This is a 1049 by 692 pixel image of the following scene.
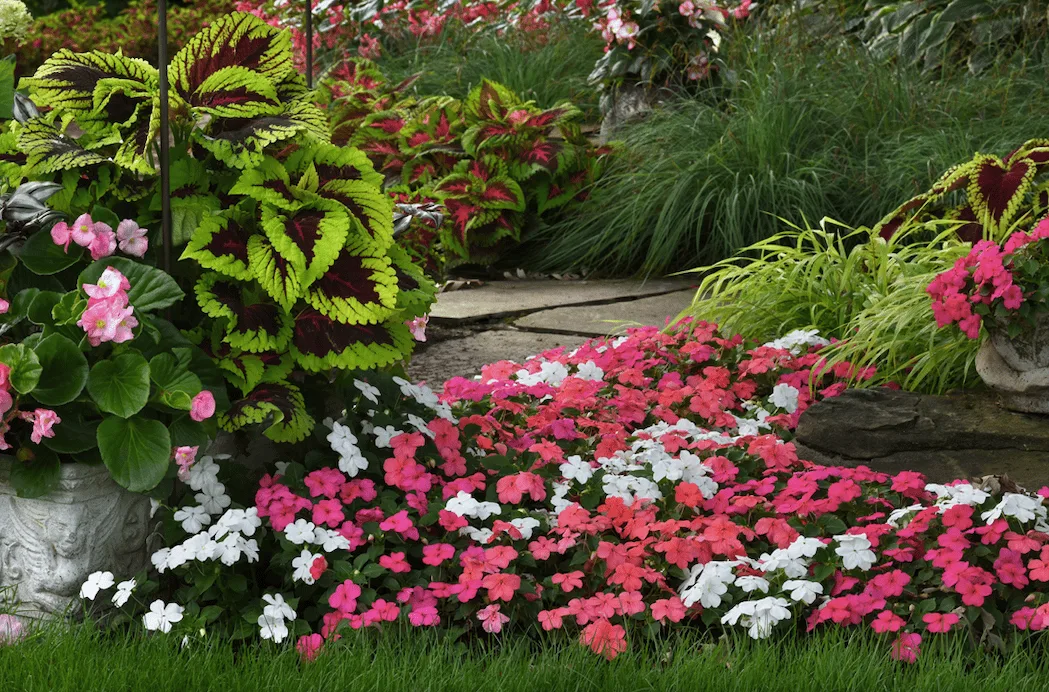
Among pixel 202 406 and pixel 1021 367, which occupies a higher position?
pixel 202 406

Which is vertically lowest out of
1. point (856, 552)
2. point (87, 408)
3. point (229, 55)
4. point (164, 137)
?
point (856, 552)

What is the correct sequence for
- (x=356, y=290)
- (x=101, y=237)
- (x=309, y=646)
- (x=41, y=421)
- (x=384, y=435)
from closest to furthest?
(x=41, y=421) < (x=309, y=646) < (x=101, y=237) < (x=356, y=290) < (x=384, y=435)

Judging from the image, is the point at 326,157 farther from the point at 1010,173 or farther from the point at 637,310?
the point at 637,310

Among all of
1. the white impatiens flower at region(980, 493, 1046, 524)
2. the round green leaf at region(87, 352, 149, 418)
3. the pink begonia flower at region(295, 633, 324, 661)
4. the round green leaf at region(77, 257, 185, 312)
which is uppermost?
the round green leaf at region(77, 257, 185, 312)

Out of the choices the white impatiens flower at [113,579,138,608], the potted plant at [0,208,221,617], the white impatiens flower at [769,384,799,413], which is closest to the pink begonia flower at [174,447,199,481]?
the potted plant at [0,208,221,617]

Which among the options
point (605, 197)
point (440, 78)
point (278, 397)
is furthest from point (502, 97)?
point (278, 397)

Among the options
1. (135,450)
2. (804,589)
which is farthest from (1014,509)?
(135,450)

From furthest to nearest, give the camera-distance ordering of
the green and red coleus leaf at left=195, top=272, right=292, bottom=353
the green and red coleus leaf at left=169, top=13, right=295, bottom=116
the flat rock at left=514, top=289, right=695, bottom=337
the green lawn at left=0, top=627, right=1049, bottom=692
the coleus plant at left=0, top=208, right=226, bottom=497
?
the flat rock at left=514, top=289, right=695, bottom=337 → the green and red coleus leaf at left=169, top=13, right=295, bottom=116 → the green and red coleus leaf at left=195, top=272, right=292, bottom=353 → the coleus plant at left=0, top=208, right=226, bottom=497 → the green lawn at left=0, top=627, right=1049, bottom=692

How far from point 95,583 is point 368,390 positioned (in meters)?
0.72

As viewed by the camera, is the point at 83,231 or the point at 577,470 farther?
the point at 577,470

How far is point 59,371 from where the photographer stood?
195 centimetres

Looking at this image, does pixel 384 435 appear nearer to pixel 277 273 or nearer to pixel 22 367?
pixel 277 273

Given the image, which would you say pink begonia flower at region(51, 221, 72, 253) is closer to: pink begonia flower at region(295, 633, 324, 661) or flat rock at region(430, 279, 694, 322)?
pink begonia flower at region(295, 633, 324, 661)

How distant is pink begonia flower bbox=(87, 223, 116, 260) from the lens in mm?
2035
